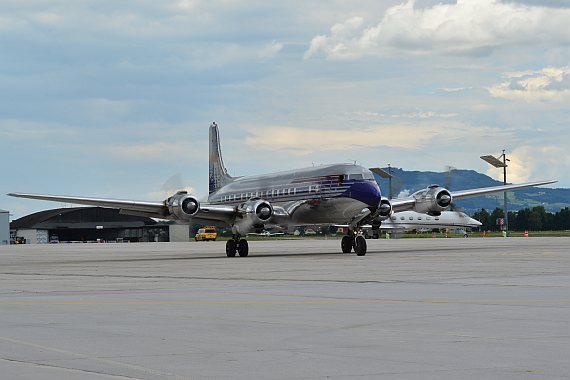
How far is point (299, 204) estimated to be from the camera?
4869cm

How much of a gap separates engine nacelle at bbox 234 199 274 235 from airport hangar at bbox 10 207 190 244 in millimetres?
123740

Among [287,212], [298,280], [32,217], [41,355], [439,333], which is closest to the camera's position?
[41,355]

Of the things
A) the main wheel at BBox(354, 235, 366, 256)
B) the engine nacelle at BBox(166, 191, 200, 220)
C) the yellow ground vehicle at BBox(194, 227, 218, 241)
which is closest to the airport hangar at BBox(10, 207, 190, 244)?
the yellow ground vehicle at BBox(194, 227, 218, 241)

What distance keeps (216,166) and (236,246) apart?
661 inches

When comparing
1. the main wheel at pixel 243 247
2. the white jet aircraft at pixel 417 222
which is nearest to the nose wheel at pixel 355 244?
the main wheel at pixel 243 247

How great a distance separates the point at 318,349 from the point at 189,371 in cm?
204

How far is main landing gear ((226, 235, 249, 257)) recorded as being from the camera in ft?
161

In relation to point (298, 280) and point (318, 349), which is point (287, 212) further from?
point (318, 349)

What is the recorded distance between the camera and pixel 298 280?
2486 cm

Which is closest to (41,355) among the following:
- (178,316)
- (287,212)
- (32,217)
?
(178,316)

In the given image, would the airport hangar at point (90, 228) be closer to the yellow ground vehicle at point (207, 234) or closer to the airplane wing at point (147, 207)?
the yellow ground vehicle at point (207, 234)

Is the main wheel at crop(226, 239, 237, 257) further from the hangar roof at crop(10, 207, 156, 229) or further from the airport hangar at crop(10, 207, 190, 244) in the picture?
the hangar roof at crop(10, 207, 156, 229)

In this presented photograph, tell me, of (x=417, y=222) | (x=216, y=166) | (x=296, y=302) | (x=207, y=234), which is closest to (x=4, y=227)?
(x=207, y=234)

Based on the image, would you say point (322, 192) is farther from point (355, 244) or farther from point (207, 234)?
point (207, 234)
